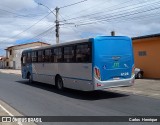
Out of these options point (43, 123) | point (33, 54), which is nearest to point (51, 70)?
point (33, 54)

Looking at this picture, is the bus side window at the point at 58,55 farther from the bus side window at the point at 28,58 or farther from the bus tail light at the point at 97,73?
the bus side window at the point at 28,58

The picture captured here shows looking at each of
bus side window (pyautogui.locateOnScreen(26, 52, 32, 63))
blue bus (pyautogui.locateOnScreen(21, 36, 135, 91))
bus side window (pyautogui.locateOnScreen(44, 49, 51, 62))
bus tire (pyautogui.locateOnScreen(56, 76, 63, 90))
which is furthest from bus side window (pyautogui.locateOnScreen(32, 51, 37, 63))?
blue bus (pyautogui.locateOnScreen(21, 36, 135, 91))

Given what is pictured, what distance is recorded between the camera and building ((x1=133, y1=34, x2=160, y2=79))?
24587mm

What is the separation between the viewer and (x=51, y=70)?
61.1 feet

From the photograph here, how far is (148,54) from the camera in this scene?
84.3 ft

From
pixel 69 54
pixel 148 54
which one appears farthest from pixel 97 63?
pixel 148 54

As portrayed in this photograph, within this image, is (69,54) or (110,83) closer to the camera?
(110,83)

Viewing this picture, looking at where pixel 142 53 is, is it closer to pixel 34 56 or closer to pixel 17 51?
pixel 34 56

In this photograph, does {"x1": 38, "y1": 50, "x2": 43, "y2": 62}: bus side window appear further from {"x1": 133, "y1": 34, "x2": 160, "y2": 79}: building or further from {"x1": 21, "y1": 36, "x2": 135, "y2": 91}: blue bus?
{"x1": 133, "y1": 34, "x2": 160, "y2": 79}: building

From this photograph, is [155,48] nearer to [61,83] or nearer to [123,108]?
[61,83]

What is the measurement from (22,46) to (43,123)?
77.3 meters

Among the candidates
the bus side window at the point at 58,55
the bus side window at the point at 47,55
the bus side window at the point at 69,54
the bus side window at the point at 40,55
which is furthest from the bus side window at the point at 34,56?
the bus side window at the point at 69,54

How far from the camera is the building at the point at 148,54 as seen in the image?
968 inches

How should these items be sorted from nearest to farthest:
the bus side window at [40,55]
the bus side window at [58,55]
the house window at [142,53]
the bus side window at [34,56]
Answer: the bus side window at [58,55] → the bus side window at [40,55] → the bus side window at [34,56] → the house window at [142,53]
